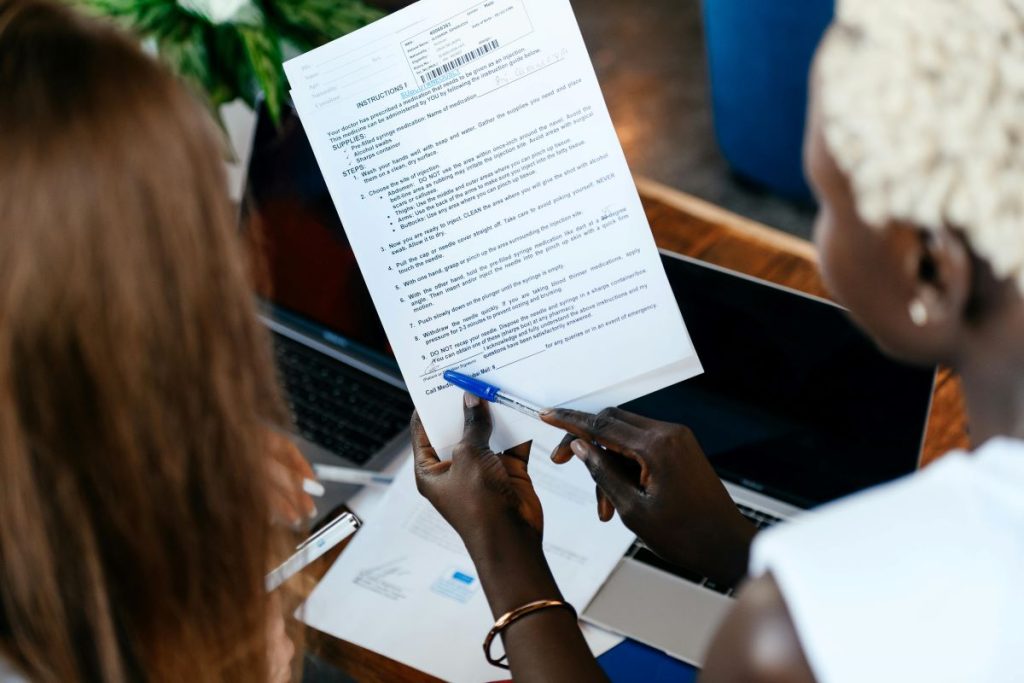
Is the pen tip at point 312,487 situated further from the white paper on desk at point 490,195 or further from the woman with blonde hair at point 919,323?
the woman with blonde hair at point 919,323

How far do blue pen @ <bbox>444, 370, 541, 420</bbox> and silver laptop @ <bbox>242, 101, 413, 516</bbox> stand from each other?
0.32 m

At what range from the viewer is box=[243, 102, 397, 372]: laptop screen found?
1.16 m

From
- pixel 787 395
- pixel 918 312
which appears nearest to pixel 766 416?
pixel 787 395

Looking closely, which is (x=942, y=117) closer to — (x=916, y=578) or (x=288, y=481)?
(x=916, y=578)

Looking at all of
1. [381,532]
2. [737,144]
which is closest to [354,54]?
[381,532]

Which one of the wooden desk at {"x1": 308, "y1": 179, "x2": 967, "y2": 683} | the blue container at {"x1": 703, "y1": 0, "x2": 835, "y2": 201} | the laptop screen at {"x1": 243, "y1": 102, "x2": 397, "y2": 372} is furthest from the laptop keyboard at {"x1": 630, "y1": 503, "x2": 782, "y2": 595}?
the blue container at {"x1": 703, "y1": 0, "x2": 835, "y2": 201}

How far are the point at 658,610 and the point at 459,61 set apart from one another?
1.67 feet

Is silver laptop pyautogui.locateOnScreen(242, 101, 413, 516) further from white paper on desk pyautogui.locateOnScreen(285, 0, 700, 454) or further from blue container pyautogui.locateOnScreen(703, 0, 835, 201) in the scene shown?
blue container pyautogui.locateOnScreen(703, 0, 835, 201)

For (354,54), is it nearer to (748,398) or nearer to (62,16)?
(62,16)

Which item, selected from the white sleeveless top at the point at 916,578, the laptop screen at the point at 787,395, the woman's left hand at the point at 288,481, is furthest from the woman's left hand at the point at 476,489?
the white sleeveless top at the point at 916,578

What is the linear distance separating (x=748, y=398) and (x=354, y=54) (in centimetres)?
49

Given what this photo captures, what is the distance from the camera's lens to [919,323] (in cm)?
57

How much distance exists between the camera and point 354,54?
0.75 metres

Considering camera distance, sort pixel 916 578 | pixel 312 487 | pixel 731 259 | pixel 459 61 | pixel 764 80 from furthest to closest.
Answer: pixel 764 80 < pixel 731 259 < pixel 312 487 < pixel 459 61 < pixel 916 578
